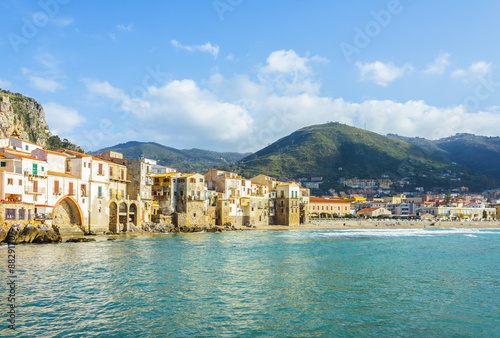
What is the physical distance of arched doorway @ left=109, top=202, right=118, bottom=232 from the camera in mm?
53312

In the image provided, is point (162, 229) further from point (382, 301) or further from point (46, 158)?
point (382, 301)

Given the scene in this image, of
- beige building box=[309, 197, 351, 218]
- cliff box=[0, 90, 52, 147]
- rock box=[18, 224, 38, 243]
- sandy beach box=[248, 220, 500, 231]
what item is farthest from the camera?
beige building box=[309, 197, 351, 218]

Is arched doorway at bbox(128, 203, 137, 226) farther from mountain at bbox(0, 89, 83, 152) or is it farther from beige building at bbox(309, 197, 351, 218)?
beige building at bbox(309, 197, 351, 218)

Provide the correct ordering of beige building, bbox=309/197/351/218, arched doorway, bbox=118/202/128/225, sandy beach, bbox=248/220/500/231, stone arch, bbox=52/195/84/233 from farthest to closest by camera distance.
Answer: beige building, bbox=309/197/351/218
sandy beach, bbox=248/220/500/231
arched doorway, bbox=118/202/128/225
stone arch, bbox=52/195/84/233

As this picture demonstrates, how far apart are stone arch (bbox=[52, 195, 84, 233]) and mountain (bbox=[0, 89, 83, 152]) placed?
32780 mm

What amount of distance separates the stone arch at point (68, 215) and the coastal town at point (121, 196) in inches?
4.5

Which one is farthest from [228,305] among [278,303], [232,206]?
[232,206]

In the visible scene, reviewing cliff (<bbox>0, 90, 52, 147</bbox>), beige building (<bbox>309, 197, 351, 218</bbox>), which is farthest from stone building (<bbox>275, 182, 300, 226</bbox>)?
cliff (<bbox>0, 90, 52, 147</bbox>)

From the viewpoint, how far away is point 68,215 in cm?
4753

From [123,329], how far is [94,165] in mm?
41720

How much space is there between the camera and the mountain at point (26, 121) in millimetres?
78000

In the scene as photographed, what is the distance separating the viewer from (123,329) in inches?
543

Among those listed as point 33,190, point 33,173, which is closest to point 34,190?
point 33,190

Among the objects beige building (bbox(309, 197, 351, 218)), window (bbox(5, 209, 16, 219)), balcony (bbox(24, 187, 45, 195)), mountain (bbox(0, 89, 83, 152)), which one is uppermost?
mountain (bbox(0, 89, 83, 152))
